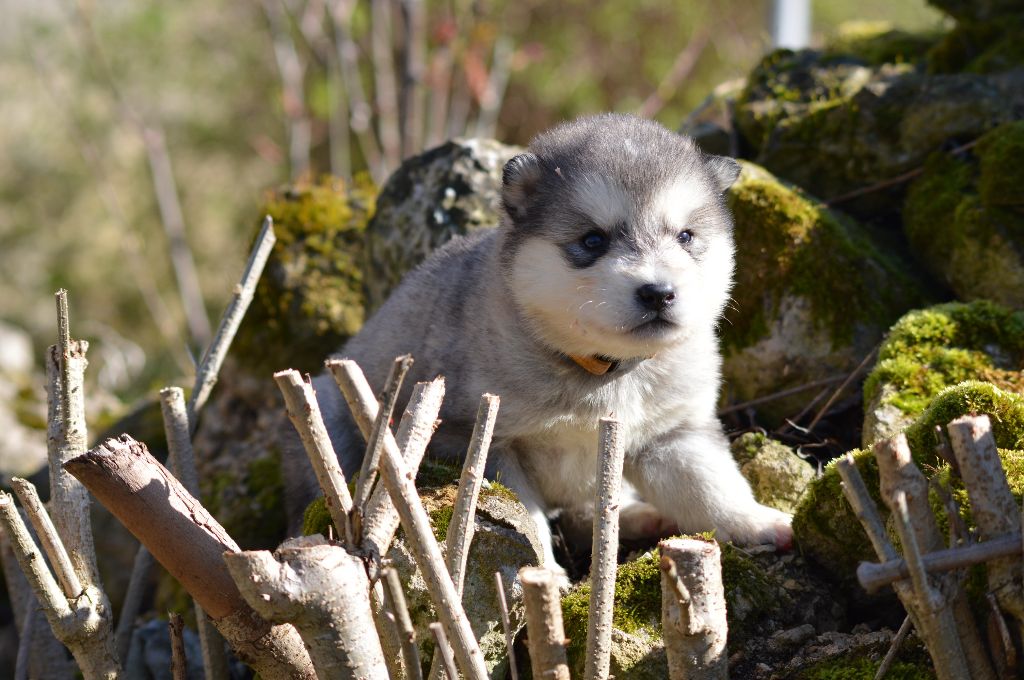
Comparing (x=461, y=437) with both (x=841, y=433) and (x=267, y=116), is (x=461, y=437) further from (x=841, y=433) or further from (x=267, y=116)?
(x=267, y=116)

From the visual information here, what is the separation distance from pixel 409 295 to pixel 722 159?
5.30 feet

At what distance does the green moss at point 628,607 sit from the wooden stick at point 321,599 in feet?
2.67

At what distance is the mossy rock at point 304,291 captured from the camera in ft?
20.6

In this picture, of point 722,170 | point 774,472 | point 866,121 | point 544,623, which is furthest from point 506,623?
point 866,121

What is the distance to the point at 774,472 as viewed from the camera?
4504 millimetres

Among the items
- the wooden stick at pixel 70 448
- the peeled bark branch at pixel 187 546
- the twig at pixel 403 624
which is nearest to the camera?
the twig at pixel 403 624

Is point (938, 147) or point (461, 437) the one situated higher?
point (938, 147)

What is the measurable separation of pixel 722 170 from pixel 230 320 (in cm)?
213

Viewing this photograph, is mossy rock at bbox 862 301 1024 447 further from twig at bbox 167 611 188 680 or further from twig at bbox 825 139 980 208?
twig at bbox 167 611 188 680

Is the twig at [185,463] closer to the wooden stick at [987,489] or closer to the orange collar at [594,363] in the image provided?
the orange collar at [594,363]

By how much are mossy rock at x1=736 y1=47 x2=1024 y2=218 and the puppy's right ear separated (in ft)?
7.21

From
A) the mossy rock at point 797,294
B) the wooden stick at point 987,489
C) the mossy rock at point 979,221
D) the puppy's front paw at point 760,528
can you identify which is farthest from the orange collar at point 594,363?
the mossy rock at point 979,221

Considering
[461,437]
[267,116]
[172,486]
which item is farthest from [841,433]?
[267,116]

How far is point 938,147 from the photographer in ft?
17.6
